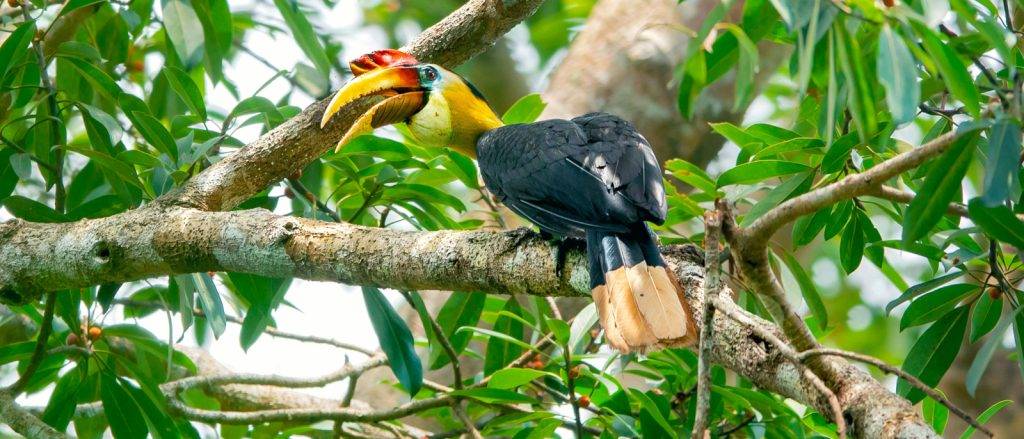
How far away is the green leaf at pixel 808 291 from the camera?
10.2 ft

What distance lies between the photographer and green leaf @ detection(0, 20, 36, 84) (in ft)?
9.90

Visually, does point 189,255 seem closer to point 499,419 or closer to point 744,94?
point 499,419

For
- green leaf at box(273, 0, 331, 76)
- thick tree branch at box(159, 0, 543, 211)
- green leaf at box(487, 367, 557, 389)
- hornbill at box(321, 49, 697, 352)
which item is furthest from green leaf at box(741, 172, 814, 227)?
green leaf at box(273, 0, 331, 76)

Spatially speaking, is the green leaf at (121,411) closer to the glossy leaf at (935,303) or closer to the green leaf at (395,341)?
the green leaf at (395,341)

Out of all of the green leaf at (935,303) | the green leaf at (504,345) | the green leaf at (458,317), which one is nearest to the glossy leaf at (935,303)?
the green leaf at (935,303)

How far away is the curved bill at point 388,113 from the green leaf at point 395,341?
530 mm

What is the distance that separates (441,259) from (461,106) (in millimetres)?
1291

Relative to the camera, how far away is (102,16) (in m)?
4.16

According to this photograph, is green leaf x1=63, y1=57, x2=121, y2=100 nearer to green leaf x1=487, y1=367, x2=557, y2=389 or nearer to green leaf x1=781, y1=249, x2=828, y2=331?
green leaf x1=487, y1=367, x2=557, y2=389

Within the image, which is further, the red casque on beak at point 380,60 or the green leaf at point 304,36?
the red casque on beak at point 380,60

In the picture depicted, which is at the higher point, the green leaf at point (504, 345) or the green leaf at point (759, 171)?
the green leaf at point (759, 171)

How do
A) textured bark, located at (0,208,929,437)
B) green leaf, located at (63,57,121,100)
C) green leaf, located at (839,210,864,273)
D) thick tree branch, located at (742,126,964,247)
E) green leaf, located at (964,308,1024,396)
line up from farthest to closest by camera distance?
1. green leaf, located at (63,57,121,100)
2. green leaf, located at (839,210,864,273)
3. textured bark, located at (0,208,929,437)
4. green leaf, located at (964,308,1024,396)
5. thick tree branch, located at (742,126,964,247)

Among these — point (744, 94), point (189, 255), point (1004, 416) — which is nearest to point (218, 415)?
point (189, 255)

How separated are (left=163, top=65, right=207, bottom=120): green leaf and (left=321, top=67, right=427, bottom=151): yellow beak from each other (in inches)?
20.9
